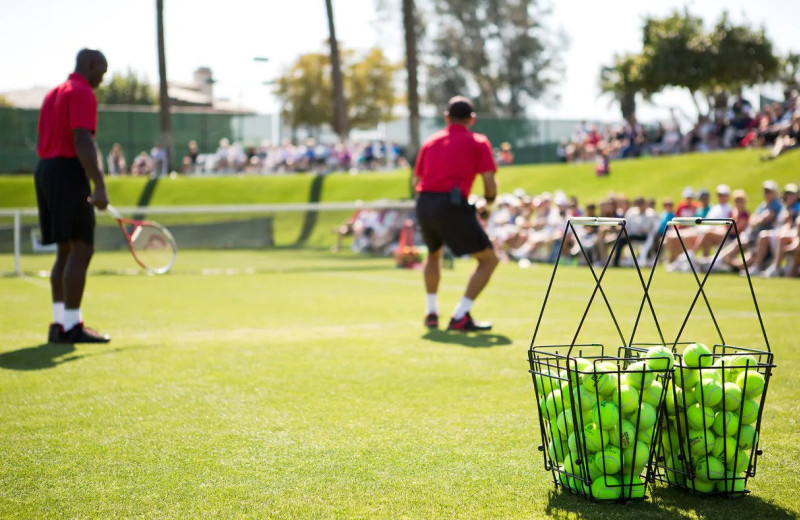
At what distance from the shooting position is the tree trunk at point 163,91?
37438mm

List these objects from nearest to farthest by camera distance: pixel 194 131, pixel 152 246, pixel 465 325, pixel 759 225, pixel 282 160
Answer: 1. pixel 465 325
2. pixel 152 246
3. pixel 759 225
4. pixel 282 160
5. pixel 194 131

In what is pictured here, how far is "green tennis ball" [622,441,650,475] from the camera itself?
11.3 ft

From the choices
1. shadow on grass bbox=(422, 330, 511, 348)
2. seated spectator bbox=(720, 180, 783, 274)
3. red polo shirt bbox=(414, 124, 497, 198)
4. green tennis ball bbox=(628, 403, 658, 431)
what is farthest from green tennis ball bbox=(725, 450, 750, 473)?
seated spectator bbox=(720, 180, 783, 274)

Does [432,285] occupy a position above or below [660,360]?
below

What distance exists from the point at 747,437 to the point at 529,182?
28.5 metres

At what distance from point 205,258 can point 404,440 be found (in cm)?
1741

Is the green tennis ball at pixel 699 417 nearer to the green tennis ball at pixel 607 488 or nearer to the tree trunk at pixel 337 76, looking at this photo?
the green tennis ball at pixel 607 488

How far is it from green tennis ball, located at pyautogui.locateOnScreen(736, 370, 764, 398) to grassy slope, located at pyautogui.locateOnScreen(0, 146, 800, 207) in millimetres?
20495

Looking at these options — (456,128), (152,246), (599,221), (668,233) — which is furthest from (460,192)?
(668,233)

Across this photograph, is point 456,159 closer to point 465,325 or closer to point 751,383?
point 465,325

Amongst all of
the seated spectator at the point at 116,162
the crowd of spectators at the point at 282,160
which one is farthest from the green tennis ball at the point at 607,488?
the seated spectator at the point at 116,162

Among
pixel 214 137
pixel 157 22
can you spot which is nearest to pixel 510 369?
pixel 157 22

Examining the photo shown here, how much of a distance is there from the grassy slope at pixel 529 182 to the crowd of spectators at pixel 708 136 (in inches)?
24.3

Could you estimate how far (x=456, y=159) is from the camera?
28.5 ft
